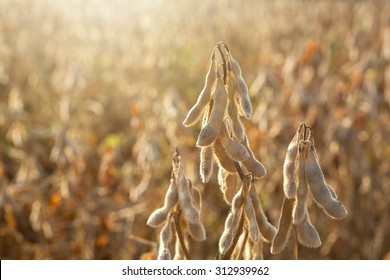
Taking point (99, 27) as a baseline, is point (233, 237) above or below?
below

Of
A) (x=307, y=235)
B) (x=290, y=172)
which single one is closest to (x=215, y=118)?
(x=290, y=172)

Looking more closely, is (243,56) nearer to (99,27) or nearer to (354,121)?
(99,27)

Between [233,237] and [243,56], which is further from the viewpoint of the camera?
[243,56]

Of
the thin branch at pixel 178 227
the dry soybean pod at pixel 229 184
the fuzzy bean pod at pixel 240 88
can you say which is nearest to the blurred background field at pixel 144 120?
the thin branch at pixel 178 227

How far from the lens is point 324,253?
10.1 ft

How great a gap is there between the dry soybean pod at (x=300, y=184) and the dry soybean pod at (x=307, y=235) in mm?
21

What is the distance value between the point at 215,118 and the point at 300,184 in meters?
0.20

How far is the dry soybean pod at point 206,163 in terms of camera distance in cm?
121

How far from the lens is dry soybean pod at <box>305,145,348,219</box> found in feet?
3.83

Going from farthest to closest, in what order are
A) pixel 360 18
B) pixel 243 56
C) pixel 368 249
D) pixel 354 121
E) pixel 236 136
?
pixel 360 18 < pixel 243 56 < pixel 354 121 < pixel 368 249 < pixel 236 136

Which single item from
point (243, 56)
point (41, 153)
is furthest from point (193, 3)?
point (41, 153)

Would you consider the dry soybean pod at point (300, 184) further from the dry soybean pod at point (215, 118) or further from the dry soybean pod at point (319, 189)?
the dry soybean pod at point (215, 118)

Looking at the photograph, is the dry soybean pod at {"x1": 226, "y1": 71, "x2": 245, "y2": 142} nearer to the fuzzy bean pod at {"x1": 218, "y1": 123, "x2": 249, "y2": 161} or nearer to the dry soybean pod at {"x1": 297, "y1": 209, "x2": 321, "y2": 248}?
the fuzzy bean pod at {"x1": 218, "y1": 123, "x2": 249, "y2": 161}

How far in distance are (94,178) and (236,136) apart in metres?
2.48
